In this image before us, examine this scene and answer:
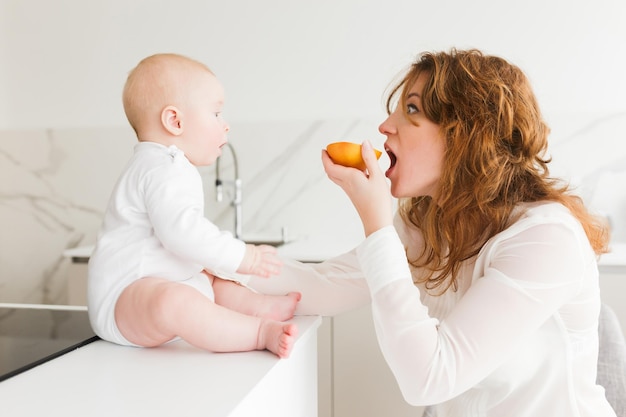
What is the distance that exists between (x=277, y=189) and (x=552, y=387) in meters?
1.94

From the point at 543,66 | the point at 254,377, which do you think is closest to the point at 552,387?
the point at 254,377

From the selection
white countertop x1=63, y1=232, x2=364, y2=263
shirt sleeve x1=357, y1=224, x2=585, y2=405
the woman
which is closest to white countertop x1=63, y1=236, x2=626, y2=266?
white countertop x1=63, y1=232, x2=364, y2=263

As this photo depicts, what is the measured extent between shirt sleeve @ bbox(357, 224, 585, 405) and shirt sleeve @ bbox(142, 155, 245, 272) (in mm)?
229

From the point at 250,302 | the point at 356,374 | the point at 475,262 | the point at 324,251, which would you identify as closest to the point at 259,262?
the point at 250,302

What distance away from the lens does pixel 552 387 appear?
1.10 m

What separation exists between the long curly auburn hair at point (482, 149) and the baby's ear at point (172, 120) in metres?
0.42

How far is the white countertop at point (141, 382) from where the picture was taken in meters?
0.72

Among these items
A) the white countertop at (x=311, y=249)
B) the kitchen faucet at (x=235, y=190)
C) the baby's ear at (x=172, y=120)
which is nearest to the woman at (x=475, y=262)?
the baby's ear at (x=172, y=120)

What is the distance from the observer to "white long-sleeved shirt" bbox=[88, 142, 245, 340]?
100 centimetres

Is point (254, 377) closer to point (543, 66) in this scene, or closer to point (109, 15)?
point (543, 66)

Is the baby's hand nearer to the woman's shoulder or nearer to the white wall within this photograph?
the woman's shoulder

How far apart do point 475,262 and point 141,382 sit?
2.10 feet

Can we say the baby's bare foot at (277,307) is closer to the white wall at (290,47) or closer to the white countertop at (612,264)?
the white countertop at (612,264)

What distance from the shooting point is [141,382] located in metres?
0.80
